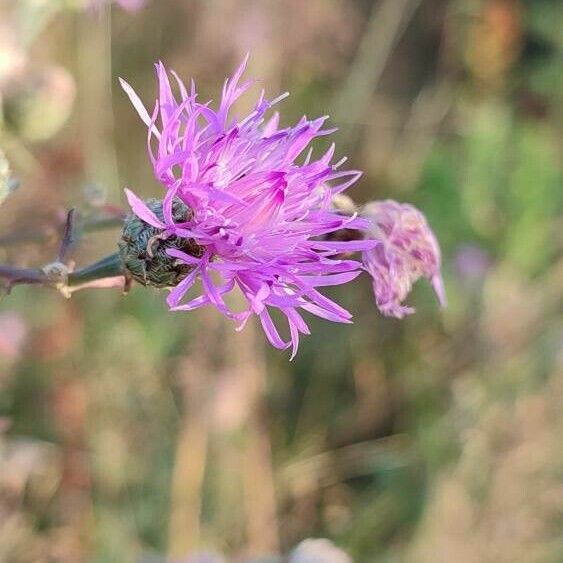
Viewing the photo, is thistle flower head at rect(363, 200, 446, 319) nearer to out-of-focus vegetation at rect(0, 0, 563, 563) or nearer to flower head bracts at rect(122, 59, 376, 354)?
flower head bracts at rect(122, 59, 376, 354)

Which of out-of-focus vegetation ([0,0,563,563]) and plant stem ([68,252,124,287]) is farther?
out-of-focus vegetation ([0,0,563,563])

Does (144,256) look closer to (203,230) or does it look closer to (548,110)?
(203,230)

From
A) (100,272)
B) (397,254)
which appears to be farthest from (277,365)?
(100,272)

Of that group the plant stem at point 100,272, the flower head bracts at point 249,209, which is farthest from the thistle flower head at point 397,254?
the plant stem at point 100,272

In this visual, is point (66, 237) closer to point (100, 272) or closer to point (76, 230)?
point (100, 272)

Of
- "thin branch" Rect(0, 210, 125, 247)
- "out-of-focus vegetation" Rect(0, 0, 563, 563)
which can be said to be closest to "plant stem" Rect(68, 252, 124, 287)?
"thin branch" Rect(0, 210, 125, 247)
